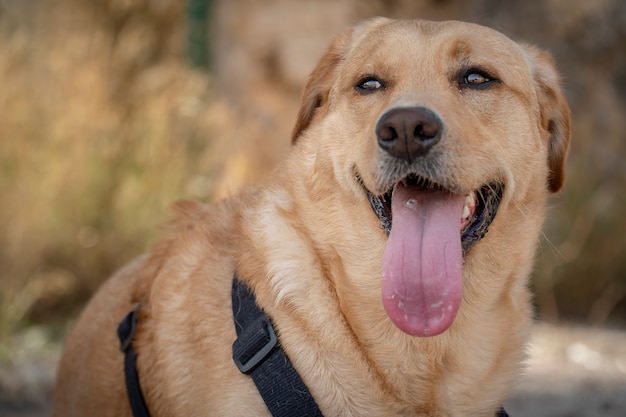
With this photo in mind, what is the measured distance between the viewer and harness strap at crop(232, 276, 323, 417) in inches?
106

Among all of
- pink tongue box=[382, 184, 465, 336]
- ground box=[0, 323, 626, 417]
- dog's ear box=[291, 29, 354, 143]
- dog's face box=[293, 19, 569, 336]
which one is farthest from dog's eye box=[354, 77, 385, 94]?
ground box=[0, 323, 626, 417]

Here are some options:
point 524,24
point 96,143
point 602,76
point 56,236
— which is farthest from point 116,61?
point 602,76

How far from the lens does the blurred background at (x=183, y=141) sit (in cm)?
630

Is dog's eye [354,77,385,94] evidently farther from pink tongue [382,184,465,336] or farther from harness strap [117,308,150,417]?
harness strap [117,308,150,417]

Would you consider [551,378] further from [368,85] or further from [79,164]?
[79,164]

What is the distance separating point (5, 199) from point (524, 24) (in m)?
5.83

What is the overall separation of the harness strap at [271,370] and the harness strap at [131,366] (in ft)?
1.72

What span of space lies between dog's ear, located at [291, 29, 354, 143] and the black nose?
0.64m

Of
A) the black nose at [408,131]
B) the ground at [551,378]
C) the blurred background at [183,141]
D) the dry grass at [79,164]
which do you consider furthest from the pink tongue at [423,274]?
the dry grass at [79,164]

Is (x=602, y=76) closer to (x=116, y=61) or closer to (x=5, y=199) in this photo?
(x=116, y=61)

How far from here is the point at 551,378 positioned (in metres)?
5.95

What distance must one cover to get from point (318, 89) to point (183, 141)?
4.25 m

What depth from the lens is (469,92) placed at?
311 centimetres

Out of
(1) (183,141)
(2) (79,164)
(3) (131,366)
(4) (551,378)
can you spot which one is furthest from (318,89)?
(1) (183,141)
